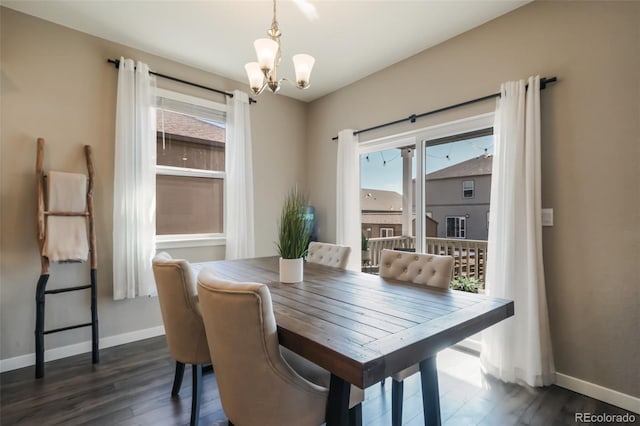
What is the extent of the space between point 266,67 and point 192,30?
1.33 meters

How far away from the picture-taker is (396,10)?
2.39 metres

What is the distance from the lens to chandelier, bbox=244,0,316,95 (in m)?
1.84

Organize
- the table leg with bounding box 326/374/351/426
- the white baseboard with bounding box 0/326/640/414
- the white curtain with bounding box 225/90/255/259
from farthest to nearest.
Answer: the white curtain with bounding box 225/90/255/259 → the white baseboard with bounding box 0/326/640/414 → the table leg with bounding box 326/374/351/426

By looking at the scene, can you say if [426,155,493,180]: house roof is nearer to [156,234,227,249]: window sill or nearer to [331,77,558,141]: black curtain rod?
[331,77,558,141]: black curtain rod

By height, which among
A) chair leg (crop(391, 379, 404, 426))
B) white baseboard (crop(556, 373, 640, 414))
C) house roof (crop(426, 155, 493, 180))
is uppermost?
house roof (crop(426, 155, 493, 180))

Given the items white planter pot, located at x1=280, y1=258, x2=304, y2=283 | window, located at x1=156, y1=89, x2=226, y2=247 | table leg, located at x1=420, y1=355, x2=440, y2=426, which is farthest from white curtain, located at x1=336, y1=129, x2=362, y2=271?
table leg, located at x1=420, y1=355, x2=440, y2=426

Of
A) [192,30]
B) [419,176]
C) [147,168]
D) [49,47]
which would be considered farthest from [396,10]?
[49,47]

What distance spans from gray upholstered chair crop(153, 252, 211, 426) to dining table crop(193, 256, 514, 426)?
45cm

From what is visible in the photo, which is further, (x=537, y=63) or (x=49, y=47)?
(x=49, y=47)

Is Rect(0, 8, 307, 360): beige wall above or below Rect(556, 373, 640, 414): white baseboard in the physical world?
above

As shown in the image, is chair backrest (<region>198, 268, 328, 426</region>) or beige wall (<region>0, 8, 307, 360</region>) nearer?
chair backrest (<region>198, 268, 328, 426</region>)

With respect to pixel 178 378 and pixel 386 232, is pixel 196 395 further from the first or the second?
pixel 386 232

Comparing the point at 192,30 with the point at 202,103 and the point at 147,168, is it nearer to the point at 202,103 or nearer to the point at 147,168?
the point at 202,103

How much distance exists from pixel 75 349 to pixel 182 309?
1870 mm
